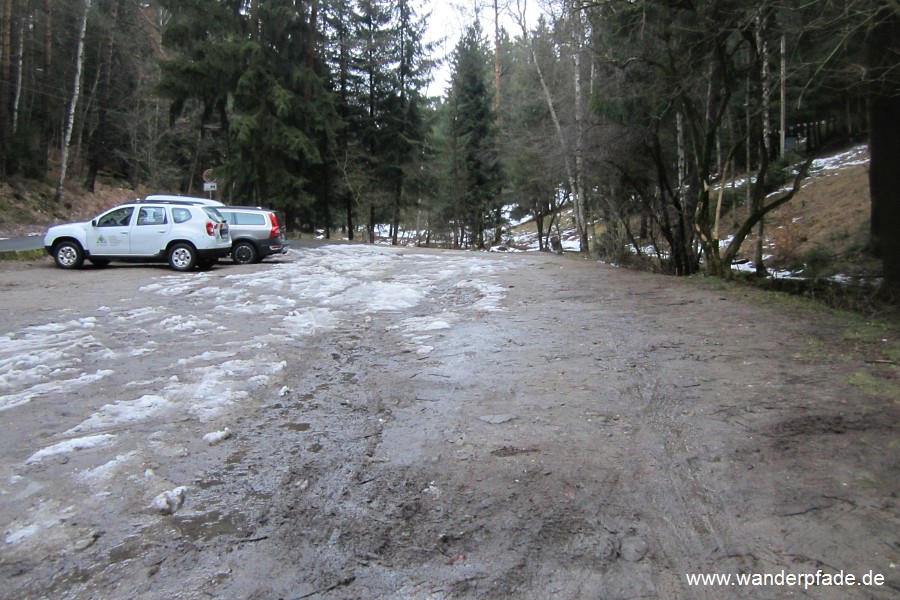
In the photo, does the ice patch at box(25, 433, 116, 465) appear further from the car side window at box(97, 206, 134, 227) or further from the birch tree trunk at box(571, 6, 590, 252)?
the car side window at box(97, 206, 134, 227)

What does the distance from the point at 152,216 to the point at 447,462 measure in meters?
14.3

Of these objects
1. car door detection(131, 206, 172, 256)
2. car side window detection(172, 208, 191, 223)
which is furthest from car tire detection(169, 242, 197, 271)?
car side window detection(172, 208, 191, 223)

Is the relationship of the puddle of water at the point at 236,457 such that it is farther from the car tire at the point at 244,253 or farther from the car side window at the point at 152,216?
the car tire at the point at 244,253

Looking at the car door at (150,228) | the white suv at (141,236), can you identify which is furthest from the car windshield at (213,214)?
the car door at (150,228)

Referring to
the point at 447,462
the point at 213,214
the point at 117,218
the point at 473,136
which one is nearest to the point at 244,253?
the point at 213,214

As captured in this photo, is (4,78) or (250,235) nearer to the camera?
(250,235)

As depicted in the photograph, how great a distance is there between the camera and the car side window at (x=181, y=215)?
1570 centimetres

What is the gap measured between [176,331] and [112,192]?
38400 millimetres

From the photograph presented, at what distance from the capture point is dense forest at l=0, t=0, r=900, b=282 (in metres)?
11.5

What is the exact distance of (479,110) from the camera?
132 feet

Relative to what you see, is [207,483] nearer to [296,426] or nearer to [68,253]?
[296,426]

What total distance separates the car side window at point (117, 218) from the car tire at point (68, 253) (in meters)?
0.83

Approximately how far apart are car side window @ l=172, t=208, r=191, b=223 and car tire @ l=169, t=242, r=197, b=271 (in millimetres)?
631

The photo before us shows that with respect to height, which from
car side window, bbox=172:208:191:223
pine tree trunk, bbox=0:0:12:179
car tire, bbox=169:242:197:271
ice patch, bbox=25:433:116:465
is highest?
pine tree trunk, bbox=0:0:12:179
